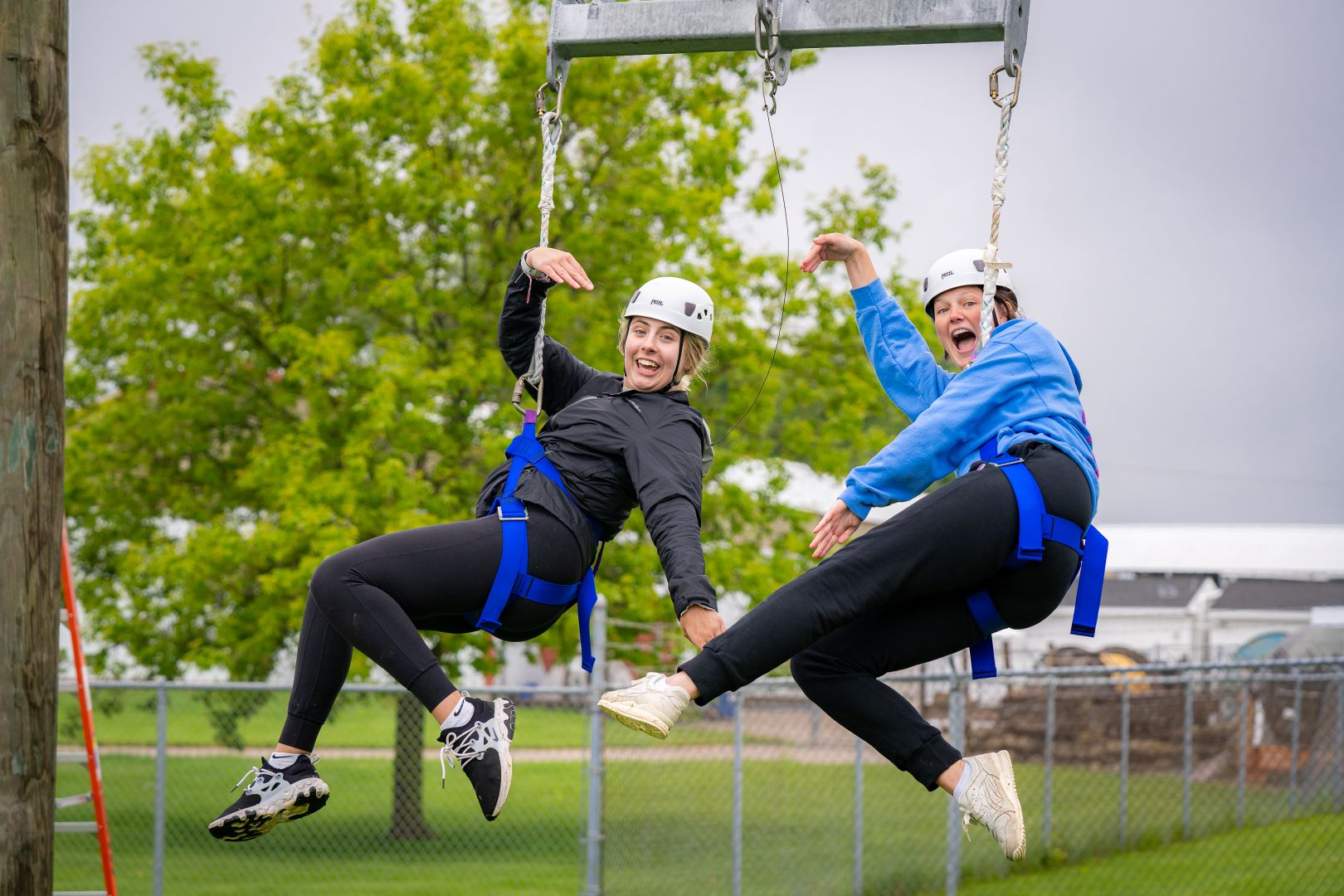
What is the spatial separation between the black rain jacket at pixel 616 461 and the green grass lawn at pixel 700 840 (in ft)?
19.1

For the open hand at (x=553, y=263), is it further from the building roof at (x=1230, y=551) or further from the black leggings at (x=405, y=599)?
the building roof at (x=1230, y=551)

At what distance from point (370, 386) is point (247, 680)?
2.90m

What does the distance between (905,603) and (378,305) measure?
9273 mm

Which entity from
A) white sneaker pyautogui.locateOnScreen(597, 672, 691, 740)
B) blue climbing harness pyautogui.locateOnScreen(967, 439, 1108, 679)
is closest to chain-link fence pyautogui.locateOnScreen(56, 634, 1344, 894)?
blue climbing harness pyautogui.locateOnScreen(967, 439, 1108, 679)

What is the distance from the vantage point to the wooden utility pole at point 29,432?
3.98m

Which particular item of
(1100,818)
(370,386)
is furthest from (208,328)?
(1100,818)

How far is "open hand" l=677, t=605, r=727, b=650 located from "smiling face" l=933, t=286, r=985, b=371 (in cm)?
117

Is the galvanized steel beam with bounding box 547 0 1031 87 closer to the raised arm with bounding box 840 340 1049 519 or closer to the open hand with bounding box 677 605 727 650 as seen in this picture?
the raised arm with bounding box 840 340 1049 519

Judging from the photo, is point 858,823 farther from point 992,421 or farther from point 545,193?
point 545,193

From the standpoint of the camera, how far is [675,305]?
4.37 m

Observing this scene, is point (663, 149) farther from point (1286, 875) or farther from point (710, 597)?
point (710, 597)

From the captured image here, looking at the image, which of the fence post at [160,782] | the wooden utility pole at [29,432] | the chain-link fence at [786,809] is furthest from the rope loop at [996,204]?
the fence post at [160,782]

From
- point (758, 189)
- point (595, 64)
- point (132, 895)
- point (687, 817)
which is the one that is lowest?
point (132, 895)

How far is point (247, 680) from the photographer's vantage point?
498 inches
